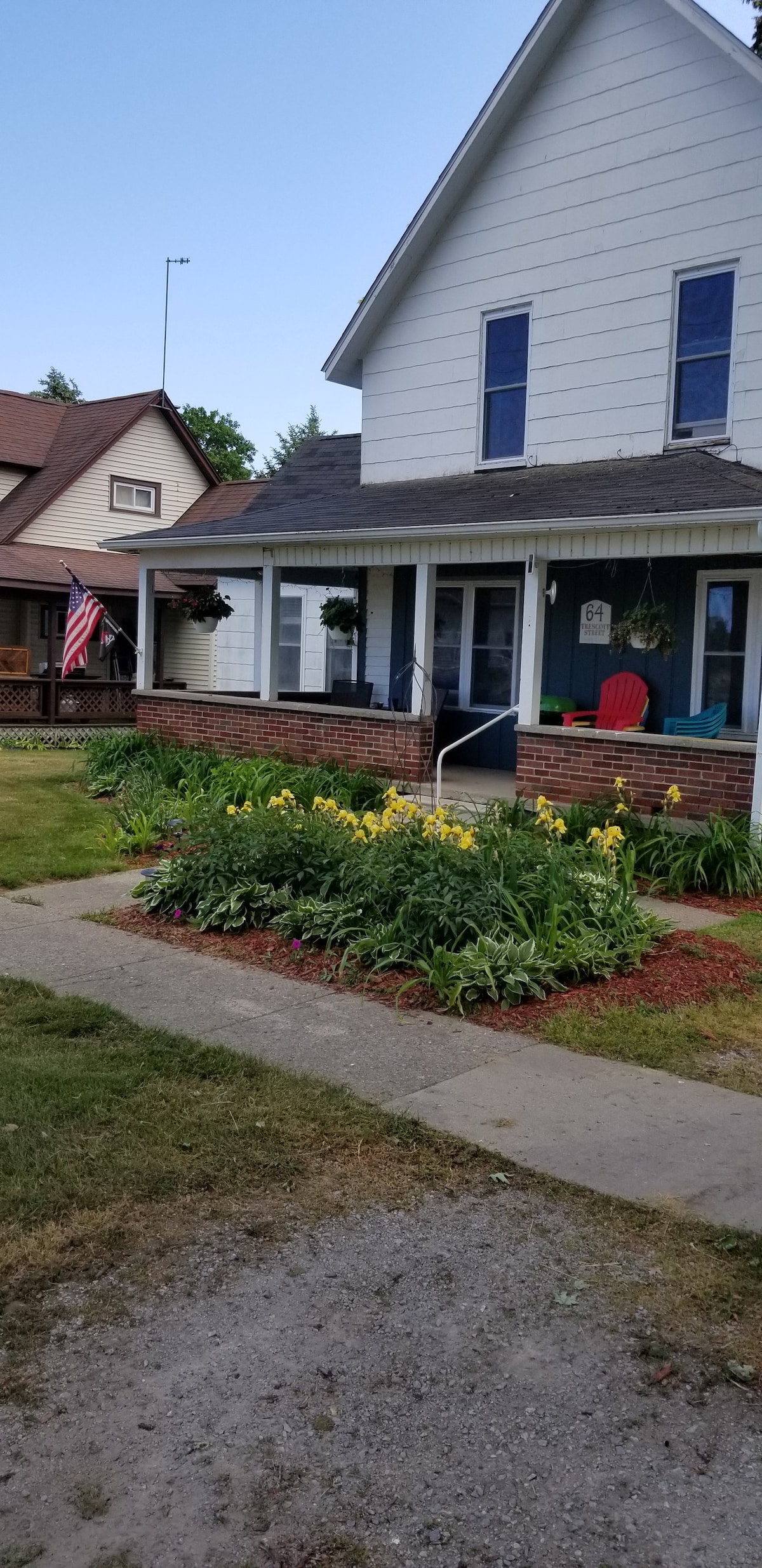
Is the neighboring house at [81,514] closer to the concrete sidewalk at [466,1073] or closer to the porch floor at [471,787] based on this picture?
the porch floor at [471,787]

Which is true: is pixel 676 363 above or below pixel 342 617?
above

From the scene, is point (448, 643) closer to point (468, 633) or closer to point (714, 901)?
point (468, 633)

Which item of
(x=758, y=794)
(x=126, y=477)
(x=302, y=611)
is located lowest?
(x=758, y=794)

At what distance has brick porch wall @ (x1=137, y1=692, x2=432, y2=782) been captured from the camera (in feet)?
43.3

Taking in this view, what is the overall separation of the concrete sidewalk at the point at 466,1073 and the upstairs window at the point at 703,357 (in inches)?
307

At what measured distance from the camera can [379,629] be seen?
53.9 ft

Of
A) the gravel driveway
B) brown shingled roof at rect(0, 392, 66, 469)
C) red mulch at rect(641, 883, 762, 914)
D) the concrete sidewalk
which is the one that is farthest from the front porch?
brown shingled roof at rect(0, 392, 66, 469)

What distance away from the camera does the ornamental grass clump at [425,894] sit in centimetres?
709

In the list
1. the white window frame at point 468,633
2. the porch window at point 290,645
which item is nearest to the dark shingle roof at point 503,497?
the white window frame at point 468,633

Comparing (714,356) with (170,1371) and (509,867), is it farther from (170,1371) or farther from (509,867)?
(170,1371)

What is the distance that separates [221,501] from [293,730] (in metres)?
16.3

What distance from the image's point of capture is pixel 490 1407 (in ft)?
10.5

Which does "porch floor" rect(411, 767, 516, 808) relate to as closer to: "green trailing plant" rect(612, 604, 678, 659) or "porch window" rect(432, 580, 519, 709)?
"porch window" rect(432, 580, 519, 709)

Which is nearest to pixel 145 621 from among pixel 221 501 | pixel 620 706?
pixel 620 706
